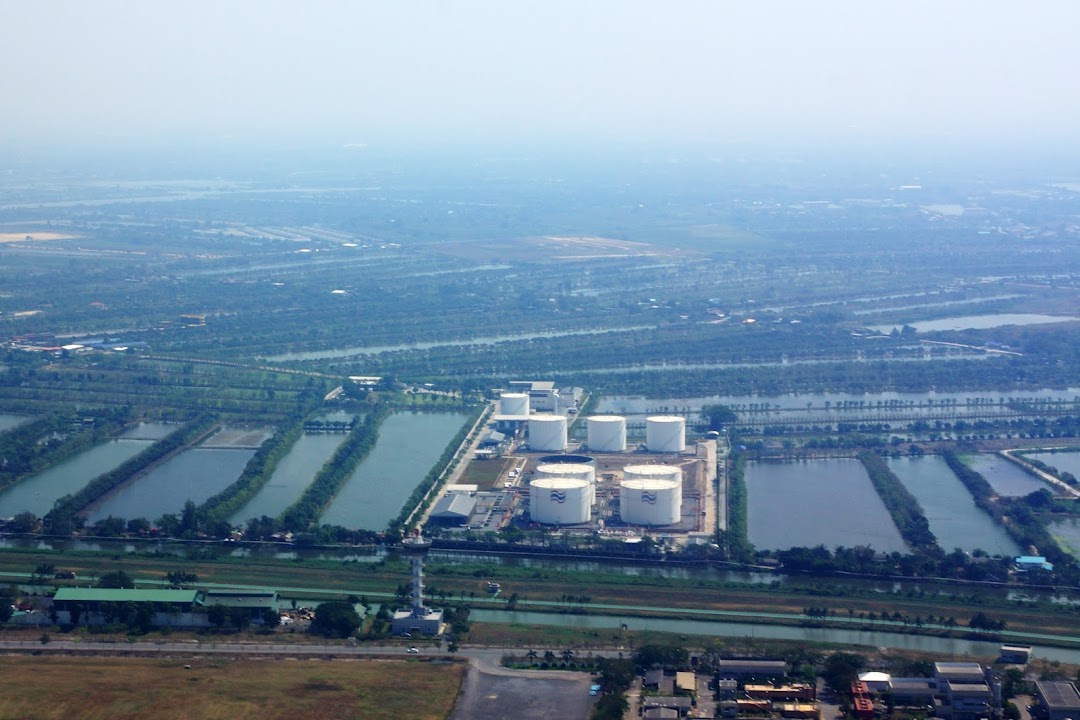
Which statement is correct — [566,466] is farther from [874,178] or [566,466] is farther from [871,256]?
[874,178]

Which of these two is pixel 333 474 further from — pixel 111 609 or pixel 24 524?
pixel 111 609

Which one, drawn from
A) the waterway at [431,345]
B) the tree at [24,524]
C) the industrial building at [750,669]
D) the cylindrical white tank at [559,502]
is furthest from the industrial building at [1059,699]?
the waterway at [431,345]

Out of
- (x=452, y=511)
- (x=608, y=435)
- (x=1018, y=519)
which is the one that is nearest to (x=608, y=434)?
(x=608, y=435)

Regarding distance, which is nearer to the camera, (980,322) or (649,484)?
(649,484)

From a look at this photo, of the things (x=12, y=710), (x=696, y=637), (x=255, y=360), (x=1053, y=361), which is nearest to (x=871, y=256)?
(x=1053, y=361)

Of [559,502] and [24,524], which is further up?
[559,502]

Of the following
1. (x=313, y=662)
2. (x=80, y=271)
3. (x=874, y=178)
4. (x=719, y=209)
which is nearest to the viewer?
(x=313, y=662)

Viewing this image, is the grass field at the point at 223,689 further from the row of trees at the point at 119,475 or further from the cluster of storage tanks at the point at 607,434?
the cluster of storage tanks at the point at 607,434

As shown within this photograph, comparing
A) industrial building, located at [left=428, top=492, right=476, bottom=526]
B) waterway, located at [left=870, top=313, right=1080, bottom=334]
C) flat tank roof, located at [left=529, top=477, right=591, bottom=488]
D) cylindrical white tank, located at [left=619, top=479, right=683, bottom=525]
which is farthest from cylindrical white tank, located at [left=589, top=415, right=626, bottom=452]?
waterway, located at [left=870, top=313, right=1080, bottom=334]
